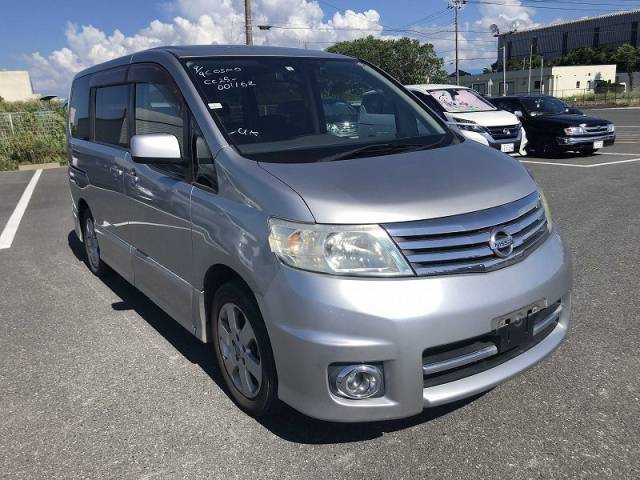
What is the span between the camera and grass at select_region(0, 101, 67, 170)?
16.9 m

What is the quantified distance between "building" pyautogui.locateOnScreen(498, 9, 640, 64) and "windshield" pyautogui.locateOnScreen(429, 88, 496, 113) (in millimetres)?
98669

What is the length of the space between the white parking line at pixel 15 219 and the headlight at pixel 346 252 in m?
5.77

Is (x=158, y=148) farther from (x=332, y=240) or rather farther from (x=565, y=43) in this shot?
(x=565, y=43)

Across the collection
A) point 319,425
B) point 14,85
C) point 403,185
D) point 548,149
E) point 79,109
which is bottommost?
point 319,425

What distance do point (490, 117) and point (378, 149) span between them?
1031 centimetres

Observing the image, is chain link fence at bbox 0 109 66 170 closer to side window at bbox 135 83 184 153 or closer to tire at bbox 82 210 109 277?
tire at bbox 82 210 109 277

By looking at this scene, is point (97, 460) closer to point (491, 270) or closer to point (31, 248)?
point (491, 270)

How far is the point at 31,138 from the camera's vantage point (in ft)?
56.5

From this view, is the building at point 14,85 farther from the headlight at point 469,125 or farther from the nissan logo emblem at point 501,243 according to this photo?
the nissan logo emblem at point 501,243

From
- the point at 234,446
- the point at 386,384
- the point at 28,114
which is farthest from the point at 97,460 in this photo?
the point at 28,114

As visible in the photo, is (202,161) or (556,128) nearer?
(202,161)

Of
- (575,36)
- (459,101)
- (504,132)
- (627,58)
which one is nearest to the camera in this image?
(504,132)

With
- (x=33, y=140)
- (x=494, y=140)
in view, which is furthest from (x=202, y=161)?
(x=33, y=140)

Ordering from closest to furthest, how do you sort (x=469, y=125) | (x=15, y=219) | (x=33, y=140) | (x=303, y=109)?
(x=303, y=109) → (x=15, y=219) → (x=469, y=125) → (x=33, y=140)
